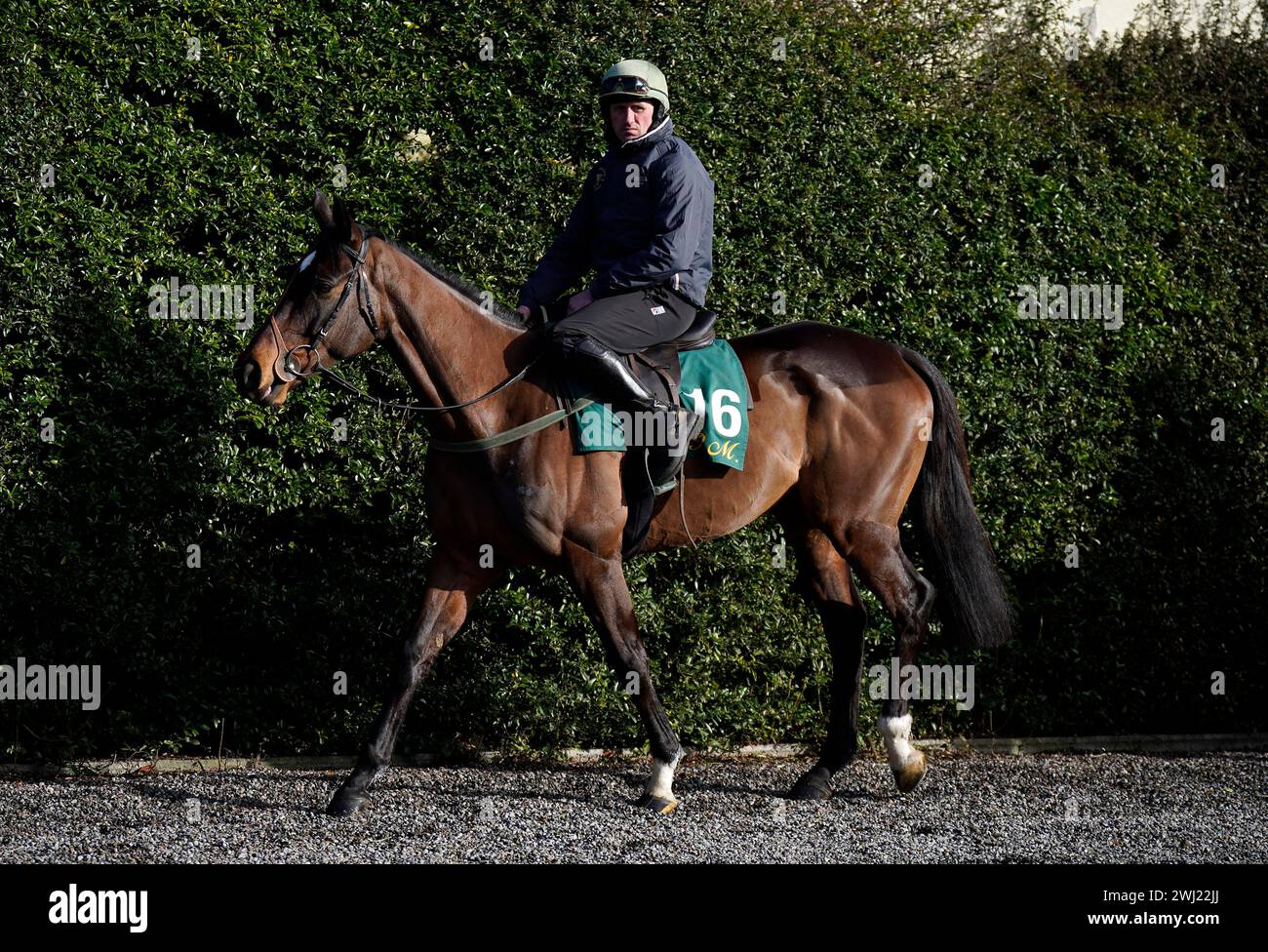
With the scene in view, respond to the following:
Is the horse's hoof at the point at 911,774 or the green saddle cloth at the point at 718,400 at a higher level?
the green saddle cloth at the point at 718,400

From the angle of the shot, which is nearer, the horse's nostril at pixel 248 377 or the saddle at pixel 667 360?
the horse's nostril at pixel 248 377

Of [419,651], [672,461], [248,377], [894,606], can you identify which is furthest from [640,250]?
[894,606]

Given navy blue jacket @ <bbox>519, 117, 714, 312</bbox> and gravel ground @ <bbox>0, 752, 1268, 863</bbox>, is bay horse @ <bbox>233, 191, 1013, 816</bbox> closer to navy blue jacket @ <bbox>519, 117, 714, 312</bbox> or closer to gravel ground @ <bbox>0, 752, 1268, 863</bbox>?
gravel ground @ <bbox>0, 752, 1268, 863</bbox>

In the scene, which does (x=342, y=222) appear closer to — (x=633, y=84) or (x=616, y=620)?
(x=633, y=84)

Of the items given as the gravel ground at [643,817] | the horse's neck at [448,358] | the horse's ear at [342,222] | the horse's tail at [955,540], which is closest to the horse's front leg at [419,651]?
the gravel ground at [643,817]

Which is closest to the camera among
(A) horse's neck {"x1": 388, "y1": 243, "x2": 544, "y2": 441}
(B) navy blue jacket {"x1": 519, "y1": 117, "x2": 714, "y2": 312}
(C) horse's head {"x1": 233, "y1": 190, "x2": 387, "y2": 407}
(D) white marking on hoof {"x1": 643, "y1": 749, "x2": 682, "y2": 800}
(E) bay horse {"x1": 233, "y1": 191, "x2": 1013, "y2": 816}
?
(C) horse's head {"x1": 233, "y1": 190, "x2": 387, "y2": 407}

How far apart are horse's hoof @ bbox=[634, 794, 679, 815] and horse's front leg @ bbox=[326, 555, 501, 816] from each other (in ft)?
3.81

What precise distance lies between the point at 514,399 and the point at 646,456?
25.6 inches

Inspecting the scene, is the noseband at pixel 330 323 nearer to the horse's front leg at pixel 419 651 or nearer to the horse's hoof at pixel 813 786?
the horse's front leg at pixel 419 651

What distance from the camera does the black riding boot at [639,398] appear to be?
5.73 meters

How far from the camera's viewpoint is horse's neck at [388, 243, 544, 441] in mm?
5773

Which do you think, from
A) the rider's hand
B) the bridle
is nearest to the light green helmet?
the rider's hand

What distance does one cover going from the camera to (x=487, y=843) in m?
5.36

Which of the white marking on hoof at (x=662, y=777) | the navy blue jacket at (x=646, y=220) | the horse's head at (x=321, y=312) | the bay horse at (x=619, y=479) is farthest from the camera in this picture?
the white marking on hoof at (x=662, y=777)
